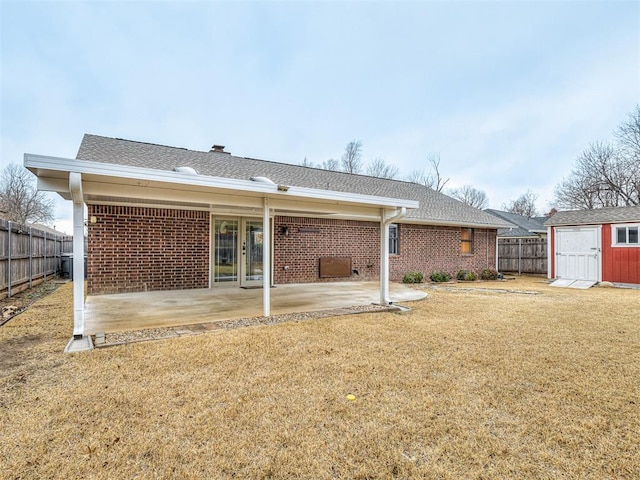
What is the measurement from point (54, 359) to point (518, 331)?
20.8 ft

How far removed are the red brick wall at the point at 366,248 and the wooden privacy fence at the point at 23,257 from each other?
6.57m

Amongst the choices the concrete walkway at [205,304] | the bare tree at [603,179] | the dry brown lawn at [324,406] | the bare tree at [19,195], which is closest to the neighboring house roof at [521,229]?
the bare tree at [603,179]

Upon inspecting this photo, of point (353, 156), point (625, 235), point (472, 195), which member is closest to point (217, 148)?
point (625, 235)

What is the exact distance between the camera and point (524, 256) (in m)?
17.0

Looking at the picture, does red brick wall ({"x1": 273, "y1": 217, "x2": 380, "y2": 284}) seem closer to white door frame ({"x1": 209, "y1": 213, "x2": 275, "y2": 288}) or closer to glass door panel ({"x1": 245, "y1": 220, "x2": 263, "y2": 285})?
glass door panel ({"x1": 245, "y1": 220, "x2": 263, "y2": 285})

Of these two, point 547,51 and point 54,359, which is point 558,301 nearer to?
point 547,51

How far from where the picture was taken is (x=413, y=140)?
25141 millimetres

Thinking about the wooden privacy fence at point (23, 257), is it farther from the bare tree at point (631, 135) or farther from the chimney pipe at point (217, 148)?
the bare tree at point (631, 135)

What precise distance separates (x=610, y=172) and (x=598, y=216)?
1355 cm

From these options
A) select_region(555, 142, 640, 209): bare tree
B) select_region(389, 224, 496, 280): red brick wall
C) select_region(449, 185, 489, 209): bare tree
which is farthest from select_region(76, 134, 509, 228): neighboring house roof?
select_region(449, 185, 489, 209): bare tree

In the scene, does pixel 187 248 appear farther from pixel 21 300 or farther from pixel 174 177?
pixel 174 177

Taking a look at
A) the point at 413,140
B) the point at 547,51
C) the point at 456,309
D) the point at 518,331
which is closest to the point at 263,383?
the point at 518,331

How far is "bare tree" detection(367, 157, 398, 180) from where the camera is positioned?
3359 centimetres

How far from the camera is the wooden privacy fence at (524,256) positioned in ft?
54.0
